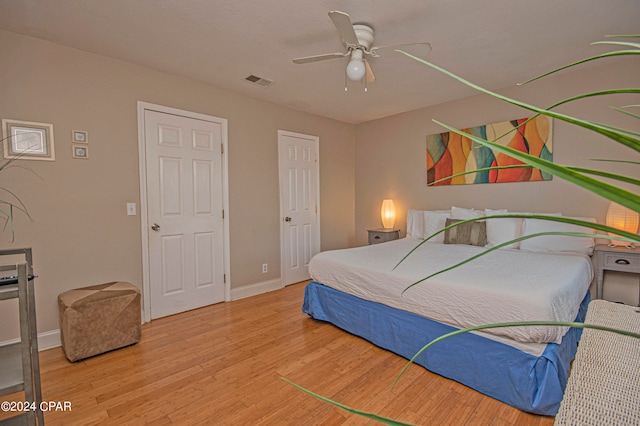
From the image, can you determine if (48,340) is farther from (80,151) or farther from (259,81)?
(259,81)

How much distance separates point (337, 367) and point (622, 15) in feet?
10.7

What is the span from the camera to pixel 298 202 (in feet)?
14.8

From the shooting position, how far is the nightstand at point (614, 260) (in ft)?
8.76

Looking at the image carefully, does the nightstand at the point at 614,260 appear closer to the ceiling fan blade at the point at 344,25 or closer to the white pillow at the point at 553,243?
the white pillow at the point at 553,243

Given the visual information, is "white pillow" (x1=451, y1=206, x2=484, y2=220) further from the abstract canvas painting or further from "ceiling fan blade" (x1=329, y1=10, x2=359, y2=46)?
"ceiling fan blade" (x1=329, y1=10, x2=359, y2=46)

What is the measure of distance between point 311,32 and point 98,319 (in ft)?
9.16

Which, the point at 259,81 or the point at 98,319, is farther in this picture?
the point at 259,81

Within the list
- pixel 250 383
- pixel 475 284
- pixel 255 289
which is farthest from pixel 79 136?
pixel 475 284

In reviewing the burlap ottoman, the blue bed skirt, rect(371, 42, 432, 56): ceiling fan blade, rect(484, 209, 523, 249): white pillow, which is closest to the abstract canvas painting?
rect(484, 209, 523, 249): white pillow

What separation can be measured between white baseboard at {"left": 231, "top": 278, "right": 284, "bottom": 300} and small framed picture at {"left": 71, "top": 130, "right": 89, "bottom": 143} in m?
2.12

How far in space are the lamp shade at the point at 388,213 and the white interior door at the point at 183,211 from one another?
2.42 m

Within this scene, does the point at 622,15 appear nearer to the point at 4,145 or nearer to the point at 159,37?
the point at 159,37

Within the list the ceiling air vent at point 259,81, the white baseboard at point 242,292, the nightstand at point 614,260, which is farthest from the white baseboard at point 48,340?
the nightstand at point 614,260

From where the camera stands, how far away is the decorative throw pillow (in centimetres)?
352
